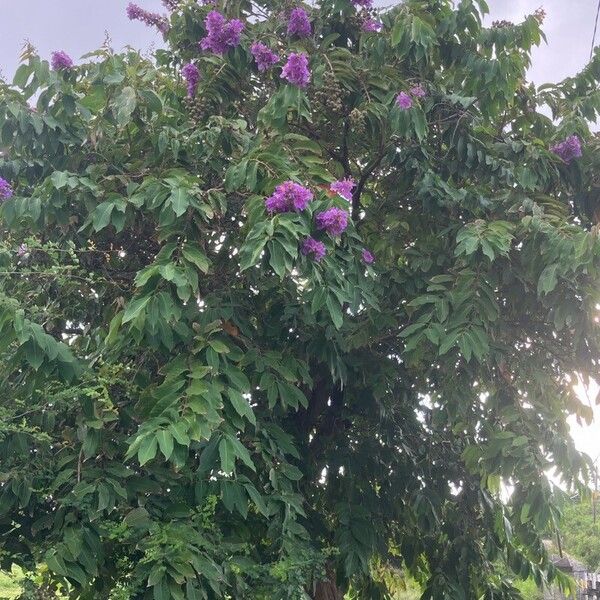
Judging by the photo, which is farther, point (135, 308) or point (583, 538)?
point (583, 538)

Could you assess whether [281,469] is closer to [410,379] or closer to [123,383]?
[123,383]

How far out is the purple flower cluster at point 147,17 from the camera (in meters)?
4.56

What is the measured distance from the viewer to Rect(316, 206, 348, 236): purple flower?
3330 mm

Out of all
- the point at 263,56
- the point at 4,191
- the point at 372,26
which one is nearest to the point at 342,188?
the point at 263,56

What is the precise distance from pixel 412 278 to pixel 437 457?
1.42m

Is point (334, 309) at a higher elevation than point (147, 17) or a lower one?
lower

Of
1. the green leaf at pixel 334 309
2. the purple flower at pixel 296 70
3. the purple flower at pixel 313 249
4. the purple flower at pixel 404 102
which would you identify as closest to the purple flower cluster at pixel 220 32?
the purple flower at pixel 296 70

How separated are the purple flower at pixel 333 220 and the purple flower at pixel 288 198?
0.10 metres

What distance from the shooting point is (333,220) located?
3328 millimetres

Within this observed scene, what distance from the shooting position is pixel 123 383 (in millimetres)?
3434

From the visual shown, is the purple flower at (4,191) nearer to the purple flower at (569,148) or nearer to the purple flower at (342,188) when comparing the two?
the purple flower at (342,188)

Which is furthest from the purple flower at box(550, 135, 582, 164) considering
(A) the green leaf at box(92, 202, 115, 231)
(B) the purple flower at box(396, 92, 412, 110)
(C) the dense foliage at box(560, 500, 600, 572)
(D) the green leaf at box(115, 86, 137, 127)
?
(C) the dense foliage at box(560, 500, 600, 572)

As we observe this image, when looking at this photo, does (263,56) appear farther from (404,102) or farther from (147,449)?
(147,449)

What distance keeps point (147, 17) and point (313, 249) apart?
2.09m
